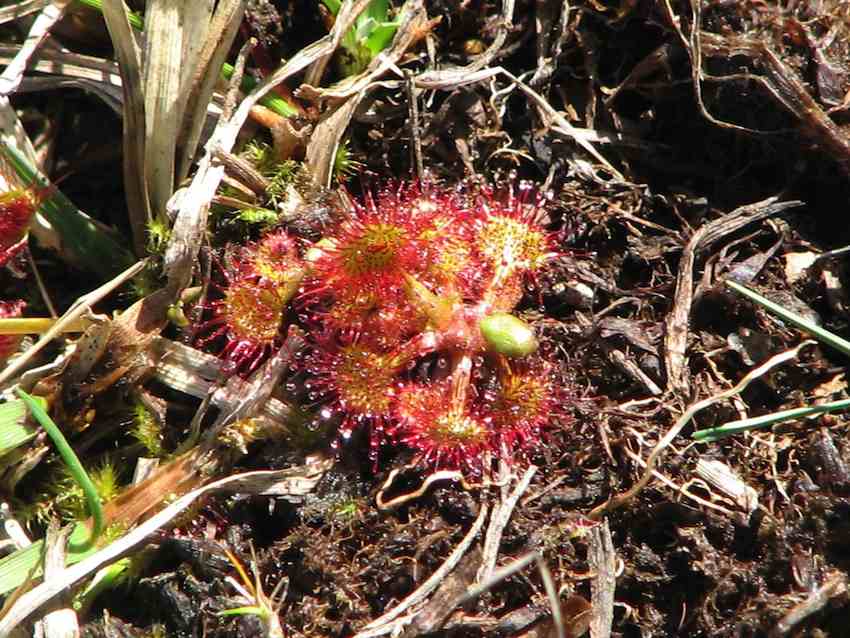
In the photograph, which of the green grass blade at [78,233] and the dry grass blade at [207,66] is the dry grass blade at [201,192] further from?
the green grass blade at [78,233]

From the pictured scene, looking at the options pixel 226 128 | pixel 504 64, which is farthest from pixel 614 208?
pixel 226 128

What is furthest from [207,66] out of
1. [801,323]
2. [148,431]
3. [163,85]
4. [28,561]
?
[801,323]

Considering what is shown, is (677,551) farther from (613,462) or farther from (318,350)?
(318,350)

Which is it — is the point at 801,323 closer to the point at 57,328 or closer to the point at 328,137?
the point at 328,137

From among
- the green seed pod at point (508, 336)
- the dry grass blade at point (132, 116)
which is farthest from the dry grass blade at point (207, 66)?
the green seed pod at point (508, 336)

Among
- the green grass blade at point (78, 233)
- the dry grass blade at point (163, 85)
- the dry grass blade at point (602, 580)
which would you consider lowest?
the dry grass blade at point (602, 580)

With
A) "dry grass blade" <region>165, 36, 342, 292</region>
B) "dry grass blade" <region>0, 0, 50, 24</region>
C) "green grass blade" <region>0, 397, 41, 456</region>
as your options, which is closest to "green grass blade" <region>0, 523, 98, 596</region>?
"green grass blade" <region>0, 397, 41, 456</region>
